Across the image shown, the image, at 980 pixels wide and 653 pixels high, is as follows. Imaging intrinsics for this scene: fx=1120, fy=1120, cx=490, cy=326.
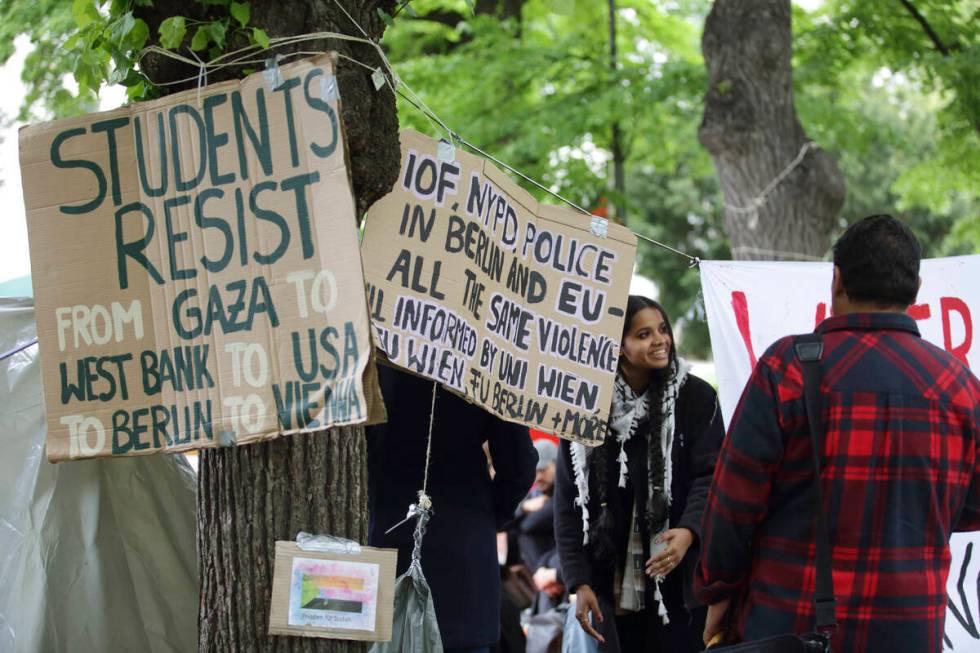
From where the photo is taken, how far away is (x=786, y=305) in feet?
17.1

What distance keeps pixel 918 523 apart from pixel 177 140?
7.32ft

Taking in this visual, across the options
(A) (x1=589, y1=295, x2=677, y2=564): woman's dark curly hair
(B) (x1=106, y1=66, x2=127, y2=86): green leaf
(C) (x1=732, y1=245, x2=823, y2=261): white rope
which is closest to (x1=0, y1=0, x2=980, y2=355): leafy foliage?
(C) (x1=732, y1=245, x2=823, y2=261): white rope

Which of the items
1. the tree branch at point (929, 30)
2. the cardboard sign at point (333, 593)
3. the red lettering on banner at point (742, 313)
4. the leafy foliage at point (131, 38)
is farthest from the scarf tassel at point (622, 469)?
the tree branch at point (929, 30)

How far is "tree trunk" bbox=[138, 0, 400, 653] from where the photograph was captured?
326 centimetres

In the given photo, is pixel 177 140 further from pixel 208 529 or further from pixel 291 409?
pixel 208 529

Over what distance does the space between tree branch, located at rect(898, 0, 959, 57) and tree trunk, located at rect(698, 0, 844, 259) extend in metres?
1.94

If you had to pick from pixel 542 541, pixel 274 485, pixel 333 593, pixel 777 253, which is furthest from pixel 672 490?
pixel 777 253

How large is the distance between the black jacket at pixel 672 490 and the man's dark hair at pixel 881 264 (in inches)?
54.5

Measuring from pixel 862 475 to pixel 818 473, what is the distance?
12 cm

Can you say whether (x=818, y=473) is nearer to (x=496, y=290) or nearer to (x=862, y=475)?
(x=862, y=475)

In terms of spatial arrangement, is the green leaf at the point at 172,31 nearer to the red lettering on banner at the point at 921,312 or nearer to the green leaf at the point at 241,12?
the green leaf at the point at 241,12

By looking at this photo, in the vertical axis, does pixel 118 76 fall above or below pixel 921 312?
above

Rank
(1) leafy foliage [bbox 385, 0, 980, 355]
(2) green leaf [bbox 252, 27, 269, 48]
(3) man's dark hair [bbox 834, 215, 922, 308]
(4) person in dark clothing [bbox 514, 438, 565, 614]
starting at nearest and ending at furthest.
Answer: (3) man's dark hair [bbox 834, 215, 922, 308] → (2) green leaf [bbox 252, 27, 269, 48] → (4) person in dark clothing [bbox 514, 438, 565, 614] → (1) leafy foliage [bbox 385, 0, 980, 355]

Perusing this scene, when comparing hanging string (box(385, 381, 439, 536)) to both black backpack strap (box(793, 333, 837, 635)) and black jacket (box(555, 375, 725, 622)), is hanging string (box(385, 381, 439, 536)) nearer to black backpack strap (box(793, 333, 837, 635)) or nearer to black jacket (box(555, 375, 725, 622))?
black jacket (box(555, 375, 725, 622))
